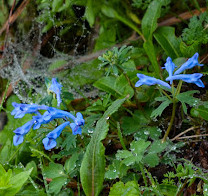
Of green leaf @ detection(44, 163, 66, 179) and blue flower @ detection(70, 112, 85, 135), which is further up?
blue flower @ detection(70, 112, 85, 135)

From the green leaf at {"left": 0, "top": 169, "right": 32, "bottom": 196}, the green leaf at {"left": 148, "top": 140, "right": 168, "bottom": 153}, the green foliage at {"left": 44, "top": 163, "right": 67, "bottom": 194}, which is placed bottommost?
the green leaf at {"left": 148, "top": 140, "right": 168, "bottom": 153}

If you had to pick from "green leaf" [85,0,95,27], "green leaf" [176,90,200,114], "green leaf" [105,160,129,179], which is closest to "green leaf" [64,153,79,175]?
"green leaf" [105,160,129,179]

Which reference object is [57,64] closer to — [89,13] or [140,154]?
[89,13]

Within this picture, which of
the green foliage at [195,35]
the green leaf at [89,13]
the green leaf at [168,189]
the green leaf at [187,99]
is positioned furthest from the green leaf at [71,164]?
the green leaf at [89,13]

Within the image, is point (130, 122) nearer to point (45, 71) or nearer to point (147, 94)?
point (147, 94)

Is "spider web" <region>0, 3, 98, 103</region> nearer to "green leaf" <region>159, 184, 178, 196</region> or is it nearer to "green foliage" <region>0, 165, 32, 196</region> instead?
"green foliage" <region>0, 165, 32, 196</region>

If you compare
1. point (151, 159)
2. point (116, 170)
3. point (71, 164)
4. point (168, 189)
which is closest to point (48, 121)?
point (71, 164)
